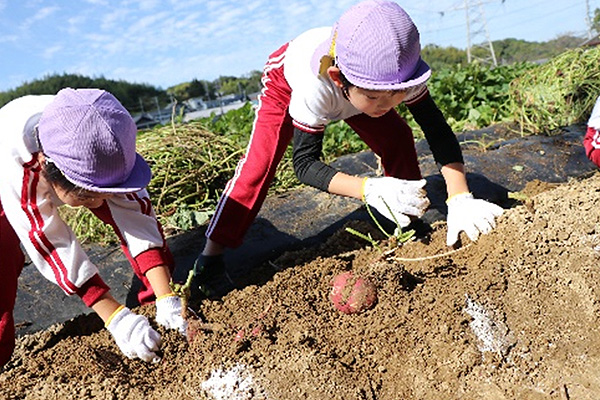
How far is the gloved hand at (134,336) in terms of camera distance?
166 centimetres

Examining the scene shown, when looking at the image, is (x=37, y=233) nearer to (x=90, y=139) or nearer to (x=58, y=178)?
(x=58, y=178)

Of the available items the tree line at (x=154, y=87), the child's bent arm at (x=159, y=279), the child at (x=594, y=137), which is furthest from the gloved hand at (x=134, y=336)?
the tree line at (x=154, y=87)

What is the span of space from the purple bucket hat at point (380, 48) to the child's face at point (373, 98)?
0.22 feet

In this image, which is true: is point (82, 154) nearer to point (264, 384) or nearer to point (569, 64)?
point (264, 384)

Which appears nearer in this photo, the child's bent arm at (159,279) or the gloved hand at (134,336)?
the gloved hand at (134,336)

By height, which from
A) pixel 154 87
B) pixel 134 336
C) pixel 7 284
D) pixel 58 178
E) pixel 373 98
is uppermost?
pixel 58 178

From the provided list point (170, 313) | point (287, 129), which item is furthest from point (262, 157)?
point (170, 313)

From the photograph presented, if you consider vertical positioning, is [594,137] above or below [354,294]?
below

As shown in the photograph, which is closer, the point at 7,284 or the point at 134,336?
the point at 134,336

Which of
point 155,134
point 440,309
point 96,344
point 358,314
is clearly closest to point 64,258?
point 96,344

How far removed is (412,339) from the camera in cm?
154

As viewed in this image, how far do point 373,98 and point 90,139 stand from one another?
0.87m

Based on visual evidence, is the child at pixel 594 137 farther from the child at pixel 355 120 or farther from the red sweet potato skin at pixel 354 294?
the red sweet potato skin at pixel 354 294

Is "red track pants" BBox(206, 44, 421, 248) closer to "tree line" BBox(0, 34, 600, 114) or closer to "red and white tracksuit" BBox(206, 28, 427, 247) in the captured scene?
"red and white tracksuit" BBox(206, 28, 427, 247)
